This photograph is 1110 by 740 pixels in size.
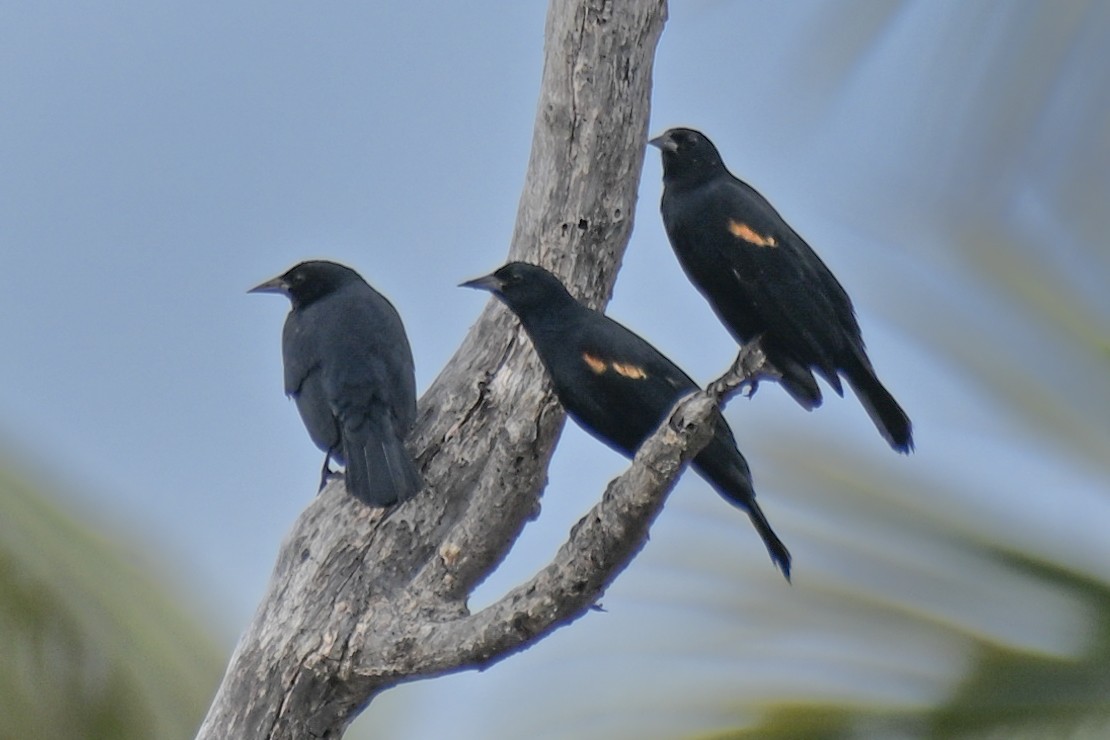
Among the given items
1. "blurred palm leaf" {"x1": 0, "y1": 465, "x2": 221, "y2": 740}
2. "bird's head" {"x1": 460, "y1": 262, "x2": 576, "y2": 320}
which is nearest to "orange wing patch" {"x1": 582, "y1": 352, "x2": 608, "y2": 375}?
"bird's head" {"x1": 460, "y1": 262, "x2": 576, "y2": 320}

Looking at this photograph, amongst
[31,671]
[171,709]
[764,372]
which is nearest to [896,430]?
[764,372]

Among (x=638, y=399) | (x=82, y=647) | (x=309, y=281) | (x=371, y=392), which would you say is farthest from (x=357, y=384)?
(x=82, y=647)

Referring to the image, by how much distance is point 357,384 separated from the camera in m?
4.89

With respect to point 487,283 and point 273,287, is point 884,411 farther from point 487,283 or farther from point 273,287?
point 273,287

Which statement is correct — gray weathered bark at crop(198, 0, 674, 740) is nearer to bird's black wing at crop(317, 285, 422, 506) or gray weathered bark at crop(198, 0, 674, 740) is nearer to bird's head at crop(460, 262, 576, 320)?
bird's black wing at crop(317, 285, 422, 506)

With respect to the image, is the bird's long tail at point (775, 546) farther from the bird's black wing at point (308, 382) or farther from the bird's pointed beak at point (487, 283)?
the bird's black wing at point (308, 382)

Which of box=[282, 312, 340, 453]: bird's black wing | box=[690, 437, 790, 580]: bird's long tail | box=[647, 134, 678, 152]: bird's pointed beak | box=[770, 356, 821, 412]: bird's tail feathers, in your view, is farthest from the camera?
box=[282, 312, 340, 453]: bird's black wing

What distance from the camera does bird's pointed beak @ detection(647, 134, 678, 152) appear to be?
15.7ft

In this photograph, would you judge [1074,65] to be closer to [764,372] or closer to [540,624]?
[764,372]

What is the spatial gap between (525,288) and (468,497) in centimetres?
70

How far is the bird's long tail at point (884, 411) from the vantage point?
425 centimetres

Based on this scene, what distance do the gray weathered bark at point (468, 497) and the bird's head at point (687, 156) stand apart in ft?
0.48

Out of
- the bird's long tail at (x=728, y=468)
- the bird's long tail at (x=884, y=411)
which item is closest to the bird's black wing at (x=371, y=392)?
the bird's long tail at (x=728, y=468)

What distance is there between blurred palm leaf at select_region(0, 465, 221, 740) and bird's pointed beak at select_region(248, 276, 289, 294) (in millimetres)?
1641
